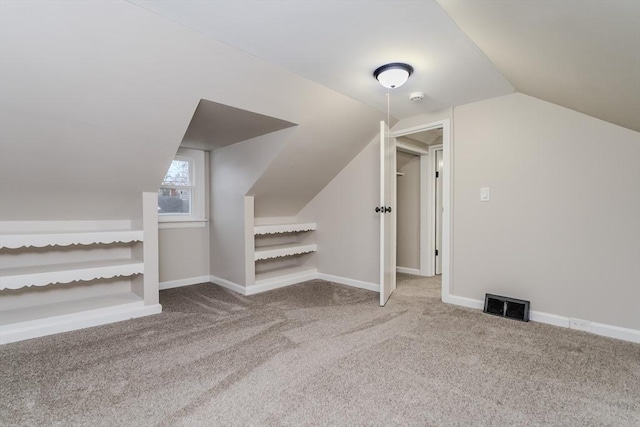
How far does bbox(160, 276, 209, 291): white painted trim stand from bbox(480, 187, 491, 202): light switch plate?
344 centimetres

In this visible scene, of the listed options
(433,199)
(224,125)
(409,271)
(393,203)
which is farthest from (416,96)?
(409,271)

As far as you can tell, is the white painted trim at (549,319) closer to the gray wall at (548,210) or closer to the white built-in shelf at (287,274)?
the gray wall at (548,210)

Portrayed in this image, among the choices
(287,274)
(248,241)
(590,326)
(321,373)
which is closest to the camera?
(321,373)

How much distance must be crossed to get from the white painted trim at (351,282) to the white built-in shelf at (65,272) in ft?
7.38

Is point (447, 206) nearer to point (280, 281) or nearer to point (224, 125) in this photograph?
point (280, 281)

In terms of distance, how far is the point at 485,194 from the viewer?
3.02 meters

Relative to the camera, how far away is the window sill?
385cm

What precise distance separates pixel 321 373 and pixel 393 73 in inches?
83.1

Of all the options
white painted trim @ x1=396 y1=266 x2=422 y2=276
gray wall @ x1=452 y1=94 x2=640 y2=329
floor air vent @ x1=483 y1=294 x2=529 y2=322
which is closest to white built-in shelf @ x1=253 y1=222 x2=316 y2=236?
white painted trim @ x1=396 y1=266 x2=422 y2=276

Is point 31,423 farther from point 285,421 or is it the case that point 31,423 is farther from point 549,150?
point 549,150

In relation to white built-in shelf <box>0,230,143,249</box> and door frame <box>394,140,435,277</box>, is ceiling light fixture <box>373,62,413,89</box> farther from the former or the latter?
white built-in shelf <box>0,230,143,249</box>

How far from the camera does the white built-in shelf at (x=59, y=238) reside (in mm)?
2398

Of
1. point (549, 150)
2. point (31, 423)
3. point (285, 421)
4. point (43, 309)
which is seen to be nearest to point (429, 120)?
point (549, 150)

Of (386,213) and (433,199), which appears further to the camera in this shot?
(433,199)
